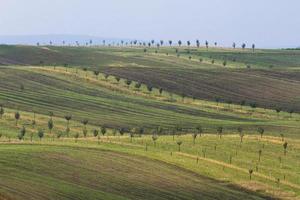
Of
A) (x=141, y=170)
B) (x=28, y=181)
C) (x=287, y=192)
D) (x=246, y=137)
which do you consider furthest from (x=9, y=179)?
(x=246, y=137)

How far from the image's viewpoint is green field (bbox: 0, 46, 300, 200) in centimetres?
7312

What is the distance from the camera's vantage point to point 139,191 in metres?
71.6

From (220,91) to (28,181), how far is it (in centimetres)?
11440

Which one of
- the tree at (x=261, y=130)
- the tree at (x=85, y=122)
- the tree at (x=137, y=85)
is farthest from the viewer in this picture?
the tree at (x=137, y=85)

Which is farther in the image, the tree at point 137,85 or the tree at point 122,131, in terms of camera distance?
the tree at point 137,85

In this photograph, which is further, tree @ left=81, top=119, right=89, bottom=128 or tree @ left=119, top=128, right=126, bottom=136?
tree @ left=81, top=119, right=89, bottom=128

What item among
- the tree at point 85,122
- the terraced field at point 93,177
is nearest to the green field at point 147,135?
the terraced field at point 93,177

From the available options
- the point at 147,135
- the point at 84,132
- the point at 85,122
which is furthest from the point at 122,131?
the point at 84,132

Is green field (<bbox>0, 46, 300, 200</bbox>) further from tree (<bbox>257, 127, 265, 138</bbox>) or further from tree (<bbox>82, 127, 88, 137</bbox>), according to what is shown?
tree (<bbox>257, 127, 265, 138</bbox>)

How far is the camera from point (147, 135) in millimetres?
120875

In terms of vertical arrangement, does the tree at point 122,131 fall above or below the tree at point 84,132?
below

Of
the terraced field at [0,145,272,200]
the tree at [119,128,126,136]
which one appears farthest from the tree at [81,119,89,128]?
the terraced field at [0,145,272,200]

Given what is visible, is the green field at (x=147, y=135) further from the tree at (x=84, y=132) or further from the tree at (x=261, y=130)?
the tree at (x=261, y=130)

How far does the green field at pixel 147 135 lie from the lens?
73125 millimetres
